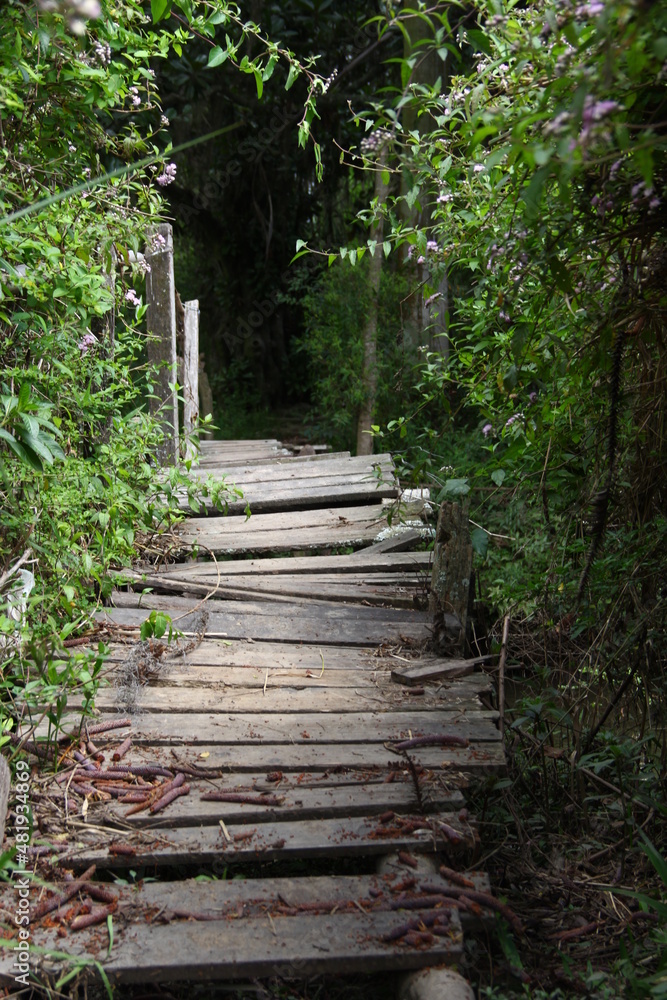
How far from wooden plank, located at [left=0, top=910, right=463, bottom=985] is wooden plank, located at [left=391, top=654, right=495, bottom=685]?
4.57 feet

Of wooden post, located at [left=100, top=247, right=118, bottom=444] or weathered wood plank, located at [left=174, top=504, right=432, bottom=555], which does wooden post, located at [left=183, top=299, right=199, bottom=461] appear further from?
wooden post, located at [left=100, top=247, right=118, bottom=444]

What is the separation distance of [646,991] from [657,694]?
3.71ft

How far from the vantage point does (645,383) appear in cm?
268

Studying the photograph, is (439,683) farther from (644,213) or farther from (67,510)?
(644,213)

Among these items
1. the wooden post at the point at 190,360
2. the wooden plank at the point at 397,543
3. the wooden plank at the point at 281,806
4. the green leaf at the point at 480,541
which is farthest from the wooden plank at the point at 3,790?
the wooden post at the point at 190,360

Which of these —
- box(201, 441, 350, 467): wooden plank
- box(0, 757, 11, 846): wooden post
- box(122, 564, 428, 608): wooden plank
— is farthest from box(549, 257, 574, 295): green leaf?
box(201, 441, 350, 467): wooden plank

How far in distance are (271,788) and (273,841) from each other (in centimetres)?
27

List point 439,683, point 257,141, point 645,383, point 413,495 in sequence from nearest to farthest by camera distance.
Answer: point 645,383 → point 439,683 → point 413,495 → point 257,141

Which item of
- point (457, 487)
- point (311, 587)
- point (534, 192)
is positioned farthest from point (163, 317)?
point (534, 192)

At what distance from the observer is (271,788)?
271 centimetres

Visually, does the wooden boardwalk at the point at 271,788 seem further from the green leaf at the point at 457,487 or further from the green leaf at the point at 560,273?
the green leaf at the point at 560,273

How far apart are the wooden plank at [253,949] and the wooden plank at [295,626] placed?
A: 1.88 metres

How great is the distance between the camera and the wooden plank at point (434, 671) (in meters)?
3.53

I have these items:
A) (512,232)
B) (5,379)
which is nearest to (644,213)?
(512,232)
